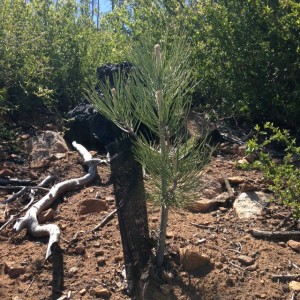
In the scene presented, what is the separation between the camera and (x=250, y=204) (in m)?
4.41

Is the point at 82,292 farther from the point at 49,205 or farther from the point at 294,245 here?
the point at 294,245

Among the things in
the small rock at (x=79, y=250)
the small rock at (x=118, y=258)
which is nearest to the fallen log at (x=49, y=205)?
the small rock at (x=79, y=250)

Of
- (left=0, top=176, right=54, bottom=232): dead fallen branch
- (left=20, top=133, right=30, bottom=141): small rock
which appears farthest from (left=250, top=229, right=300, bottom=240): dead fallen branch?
(left=20, top=133, right=30, bottom=141): small rock

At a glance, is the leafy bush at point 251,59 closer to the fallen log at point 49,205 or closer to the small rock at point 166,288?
the fallen log at point 49,205

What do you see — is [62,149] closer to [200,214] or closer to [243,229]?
[200,214]

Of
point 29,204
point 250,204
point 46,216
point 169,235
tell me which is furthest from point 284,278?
point 29,204

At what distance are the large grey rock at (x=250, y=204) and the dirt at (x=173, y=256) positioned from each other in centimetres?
5

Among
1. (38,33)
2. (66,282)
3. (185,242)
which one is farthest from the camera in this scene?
(38,33)

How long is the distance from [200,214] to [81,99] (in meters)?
3.17

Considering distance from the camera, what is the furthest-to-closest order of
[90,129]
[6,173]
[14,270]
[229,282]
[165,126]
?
[90,129], [6,173], [14,270], [229,282], [165,126]

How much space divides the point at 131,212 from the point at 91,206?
30.2 inches

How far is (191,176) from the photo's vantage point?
3.34 m

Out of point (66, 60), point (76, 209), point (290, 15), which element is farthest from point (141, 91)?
point (66, 60)

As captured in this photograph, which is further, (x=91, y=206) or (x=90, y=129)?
(x=90, y=129)
